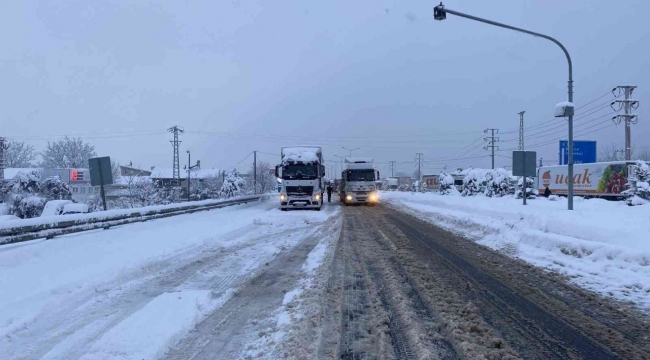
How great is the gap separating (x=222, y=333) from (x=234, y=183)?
5352cm

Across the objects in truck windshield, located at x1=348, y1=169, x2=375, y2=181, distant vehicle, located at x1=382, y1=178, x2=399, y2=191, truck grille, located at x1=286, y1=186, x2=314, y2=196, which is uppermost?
truck windshield, located at x1=348, y1=169, x2=375, y2=181

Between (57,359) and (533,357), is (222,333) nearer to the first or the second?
(57,359)

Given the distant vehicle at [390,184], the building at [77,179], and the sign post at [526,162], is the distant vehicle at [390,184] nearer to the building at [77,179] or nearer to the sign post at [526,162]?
the building at [77,179]

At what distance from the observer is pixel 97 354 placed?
16.3ft

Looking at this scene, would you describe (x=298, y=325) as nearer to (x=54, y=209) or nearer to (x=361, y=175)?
(x=54, y=209)

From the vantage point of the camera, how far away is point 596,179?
4447 cm

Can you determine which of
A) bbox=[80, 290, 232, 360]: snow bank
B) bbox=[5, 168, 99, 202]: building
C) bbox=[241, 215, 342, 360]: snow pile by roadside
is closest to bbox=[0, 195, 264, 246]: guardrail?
bbox=[80, 290, 232, 360]: snow bank

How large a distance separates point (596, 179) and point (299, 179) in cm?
2958

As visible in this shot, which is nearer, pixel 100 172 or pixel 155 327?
pixel 155 327

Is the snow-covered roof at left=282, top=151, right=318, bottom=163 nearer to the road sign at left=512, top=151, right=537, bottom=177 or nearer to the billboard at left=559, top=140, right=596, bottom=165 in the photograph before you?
the road sign at left=512, top=151, right=537, bottom=177

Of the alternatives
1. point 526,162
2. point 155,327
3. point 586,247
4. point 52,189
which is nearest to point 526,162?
point 526,162

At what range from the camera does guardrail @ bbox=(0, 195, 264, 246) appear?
11666 mm

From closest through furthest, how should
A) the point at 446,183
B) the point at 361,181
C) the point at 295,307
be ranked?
the point at 295,307, the point at 361,181, the point at 446,183

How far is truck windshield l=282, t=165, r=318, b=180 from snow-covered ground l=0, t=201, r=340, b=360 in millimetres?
15349
